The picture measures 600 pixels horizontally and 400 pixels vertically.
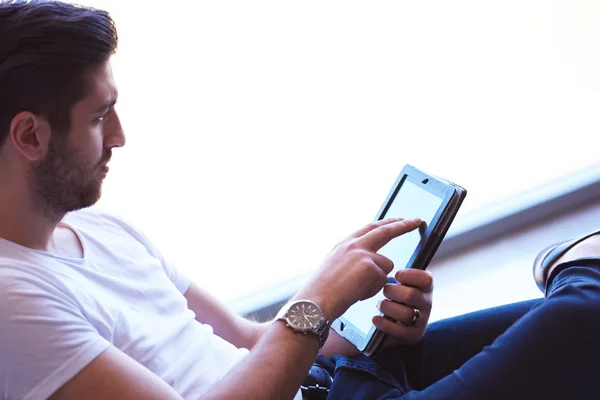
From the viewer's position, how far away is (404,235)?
123 cm

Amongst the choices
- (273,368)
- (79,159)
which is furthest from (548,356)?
(79,159)

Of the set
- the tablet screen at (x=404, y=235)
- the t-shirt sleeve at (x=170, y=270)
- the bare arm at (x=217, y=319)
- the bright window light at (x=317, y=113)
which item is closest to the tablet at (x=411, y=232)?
the tablet screen at (x=404, y=235)

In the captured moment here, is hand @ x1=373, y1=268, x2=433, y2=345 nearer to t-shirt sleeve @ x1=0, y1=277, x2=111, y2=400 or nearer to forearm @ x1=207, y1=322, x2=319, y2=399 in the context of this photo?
forearm @ x1=207, y1=322, x2=319, y2=399

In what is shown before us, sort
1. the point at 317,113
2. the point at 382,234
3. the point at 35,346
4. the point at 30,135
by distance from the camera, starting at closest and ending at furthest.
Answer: the point at 35,346, the point at 30,135, the point at 382,234, the point at 317,113

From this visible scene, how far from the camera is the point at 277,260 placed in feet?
6.38

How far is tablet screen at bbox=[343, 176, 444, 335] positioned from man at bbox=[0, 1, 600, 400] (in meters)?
0.06

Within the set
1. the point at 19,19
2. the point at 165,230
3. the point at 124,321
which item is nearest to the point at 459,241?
the point at 165,230

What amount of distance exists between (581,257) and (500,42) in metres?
1.14

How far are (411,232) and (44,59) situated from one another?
23.6 inches

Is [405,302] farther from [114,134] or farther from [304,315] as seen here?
[114,134]

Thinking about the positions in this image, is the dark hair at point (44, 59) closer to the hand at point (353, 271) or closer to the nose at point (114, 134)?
the nose at point (114, 134)

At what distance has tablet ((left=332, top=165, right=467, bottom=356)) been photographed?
116cm

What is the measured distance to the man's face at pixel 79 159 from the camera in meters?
1.03

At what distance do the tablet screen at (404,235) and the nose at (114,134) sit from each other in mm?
459
